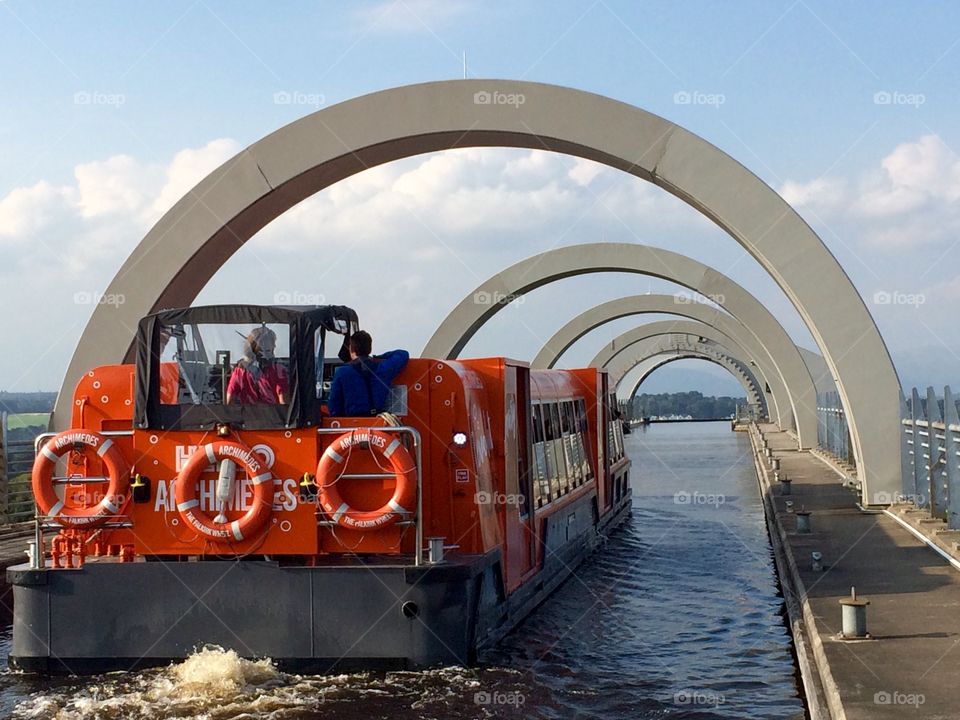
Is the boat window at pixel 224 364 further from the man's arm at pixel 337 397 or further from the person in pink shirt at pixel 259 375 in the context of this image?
the man's arm at pixel 337 397

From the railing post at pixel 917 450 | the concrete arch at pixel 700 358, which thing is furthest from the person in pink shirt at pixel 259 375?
the concrete arch at pixel 700 358

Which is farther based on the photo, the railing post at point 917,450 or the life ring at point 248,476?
the railing post at point 917,450

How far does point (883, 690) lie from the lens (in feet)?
20.9

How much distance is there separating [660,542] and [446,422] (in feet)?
31.1

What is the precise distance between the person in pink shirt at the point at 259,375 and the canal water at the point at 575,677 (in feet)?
6.44

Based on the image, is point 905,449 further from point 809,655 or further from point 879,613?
point 809,655

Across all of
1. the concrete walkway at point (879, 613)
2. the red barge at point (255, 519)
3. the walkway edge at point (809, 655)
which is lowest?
the walkway edge at point (809, 655)

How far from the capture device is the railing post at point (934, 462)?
12461 millimetres

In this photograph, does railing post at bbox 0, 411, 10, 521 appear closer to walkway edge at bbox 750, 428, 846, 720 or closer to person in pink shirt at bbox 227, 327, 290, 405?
person in pink shirt at bbox 227, 327, 290, 405

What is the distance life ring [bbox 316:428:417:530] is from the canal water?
119 cm

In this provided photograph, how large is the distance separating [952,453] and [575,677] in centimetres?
496

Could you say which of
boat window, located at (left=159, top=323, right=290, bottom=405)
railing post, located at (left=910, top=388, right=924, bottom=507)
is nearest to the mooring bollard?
boat window, located at (left=159, top=323, right=290, bottom=405)

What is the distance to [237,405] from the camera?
8.59m

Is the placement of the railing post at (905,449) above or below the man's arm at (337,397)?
below
